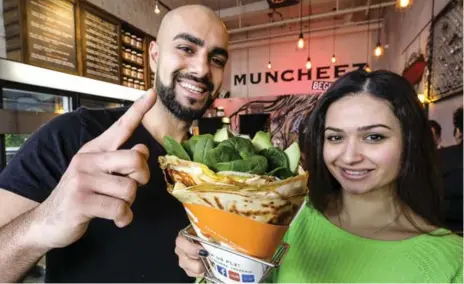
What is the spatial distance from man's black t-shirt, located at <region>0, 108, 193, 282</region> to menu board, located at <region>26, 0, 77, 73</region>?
7.06ft

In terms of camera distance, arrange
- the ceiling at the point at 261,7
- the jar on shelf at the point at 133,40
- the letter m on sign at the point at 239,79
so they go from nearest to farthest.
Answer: the jar on shelf at the point at 133,40, the ceiling at the point at 261,7, the letter m on sign at the point at 239,79

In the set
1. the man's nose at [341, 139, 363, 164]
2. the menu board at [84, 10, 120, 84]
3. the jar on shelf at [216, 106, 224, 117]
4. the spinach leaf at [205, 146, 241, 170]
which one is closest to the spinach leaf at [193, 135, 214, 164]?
the spinach leaf at [205, 146, 241, 170]

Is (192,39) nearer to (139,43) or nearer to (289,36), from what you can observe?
(139,43)

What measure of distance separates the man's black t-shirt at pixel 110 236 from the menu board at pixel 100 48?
268cm

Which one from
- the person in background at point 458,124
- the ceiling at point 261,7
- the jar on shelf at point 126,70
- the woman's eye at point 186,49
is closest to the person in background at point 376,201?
the woman's eye at point 186,49

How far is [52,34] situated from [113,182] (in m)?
3.00

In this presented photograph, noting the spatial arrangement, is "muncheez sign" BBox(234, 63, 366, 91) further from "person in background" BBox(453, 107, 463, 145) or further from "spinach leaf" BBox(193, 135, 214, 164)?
"spinach leaf" BBox(193, 135, 214, 164)

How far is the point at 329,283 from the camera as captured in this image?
3.55ft

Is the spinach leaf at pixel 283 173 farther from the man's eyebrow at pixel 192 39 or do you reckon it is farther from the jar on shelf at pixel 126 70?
the jar on shelf at pixel 126 70

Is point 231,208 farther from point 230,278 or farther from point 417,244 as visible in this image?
point 417,244

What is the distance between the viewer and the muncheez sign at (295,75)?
8.35 metres

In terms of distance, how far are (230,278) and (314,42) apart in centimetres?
875

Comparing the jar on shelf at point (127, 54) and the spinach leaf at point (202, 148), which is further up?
the jar on shelf at point (127, 54)

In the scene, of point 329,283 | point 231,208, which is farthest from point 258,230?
point 329,283
